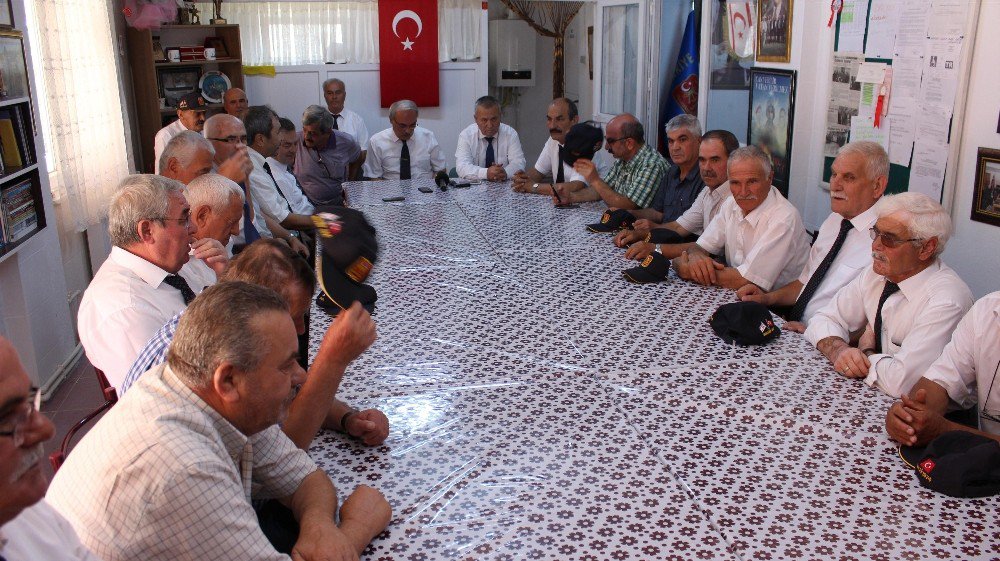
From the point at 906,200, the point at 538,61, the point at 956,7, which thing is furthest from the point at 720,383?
the point at 538,61

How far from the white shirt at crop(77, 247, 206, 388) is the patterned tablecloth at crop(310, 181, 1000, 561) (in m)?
0.59

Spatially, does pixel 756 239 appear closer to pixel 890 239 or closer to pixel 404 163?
pixel 890 239

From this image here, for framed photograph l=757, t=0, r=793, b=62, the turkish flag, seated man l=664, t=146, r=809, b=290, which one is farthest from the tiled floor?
the turkish flag

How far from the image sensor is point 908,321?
2.67 metres

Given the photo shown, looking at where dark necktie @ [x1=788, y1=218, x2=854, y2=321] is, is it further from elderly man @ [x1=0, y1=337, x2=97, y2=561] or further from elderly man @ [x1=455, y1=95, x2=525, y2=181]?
elderly man @ [x1=455, y1=95, x2=525, y2=181]

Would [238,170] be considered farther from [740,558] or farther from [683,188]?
[740,558]

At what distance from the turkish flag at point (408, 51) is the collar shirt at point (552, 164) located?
8.49 feet

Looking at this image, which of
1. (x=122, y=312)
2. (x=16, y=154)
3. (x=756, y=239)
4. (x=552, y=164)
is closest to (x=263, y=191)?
(x=16, y=154)

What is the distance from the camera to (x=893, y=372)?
248 cm

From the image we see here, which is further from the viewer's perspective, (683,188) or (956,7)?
(683,188)

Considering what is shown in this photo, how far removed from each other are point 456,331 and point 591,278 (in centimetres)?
90

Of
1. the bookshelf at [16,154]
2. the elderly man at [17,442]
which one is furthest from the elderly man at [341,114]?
the elderly man at [17,442]

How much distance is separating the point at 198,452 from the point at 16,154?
3455 mm

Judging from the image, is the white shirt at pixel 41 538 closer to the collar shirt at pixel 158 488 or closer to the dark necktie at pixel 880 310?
the collar shirt at pixel 158 488
